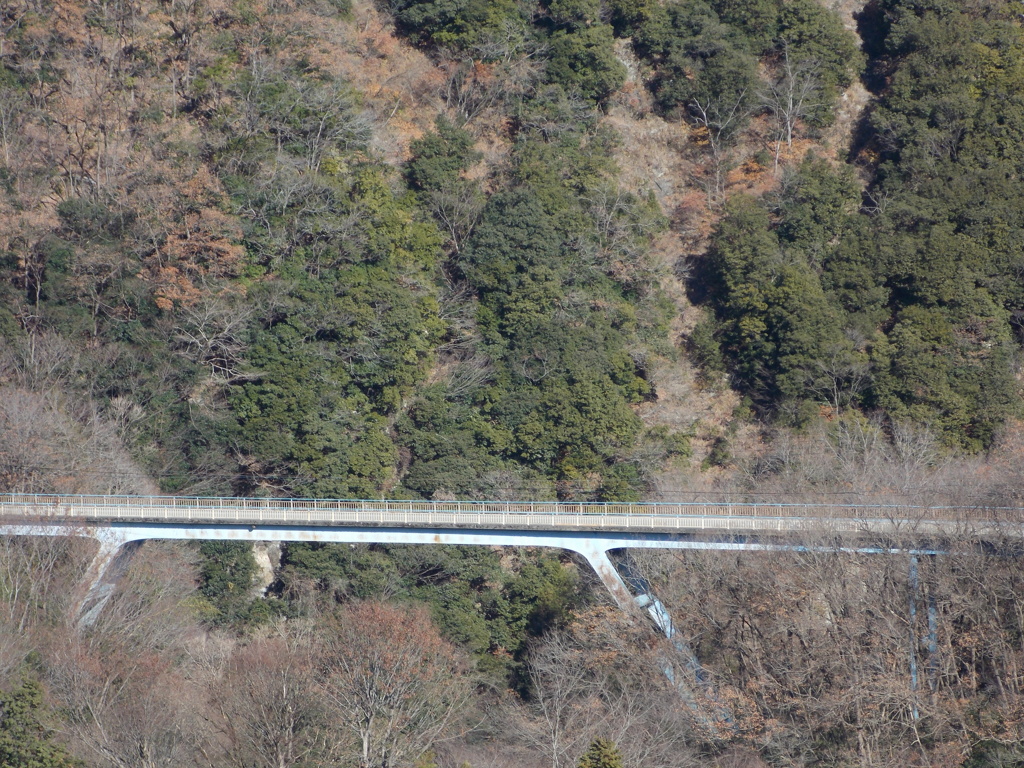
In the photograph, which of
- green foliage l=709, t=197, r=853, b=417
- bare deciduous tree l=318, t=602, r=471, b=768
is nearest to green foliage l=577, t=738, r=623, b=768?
bare deciduous tree l=318, t=602, r=471, b=768

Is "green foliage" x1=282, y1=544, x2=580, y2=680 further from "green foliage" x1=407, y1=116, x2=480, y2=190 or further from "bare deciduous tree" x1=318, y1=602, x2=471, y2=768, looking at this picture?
"green foliage" x1=407, y1=116, x2=480, y2=190

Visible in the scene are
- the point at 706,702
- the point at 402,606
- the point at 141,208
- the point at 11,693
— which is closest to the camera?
the point at 11,693

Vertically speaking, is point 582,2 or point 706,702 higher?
point 582,2

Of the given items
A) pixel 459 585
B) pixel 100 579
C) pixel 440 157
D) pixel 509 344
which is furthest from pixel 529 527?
pixel 440 157

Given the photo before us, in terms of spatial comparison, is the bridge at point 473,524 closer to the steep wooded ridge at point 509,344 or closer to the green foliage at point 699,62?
the steep wooded ridge at point 509,344

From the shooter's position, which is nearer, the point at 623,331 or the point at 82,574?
the point at 82,574

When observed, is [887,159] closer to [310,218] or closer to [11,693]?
[310,218]

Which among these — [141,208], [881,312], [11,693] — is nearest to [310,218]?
[141,208]
